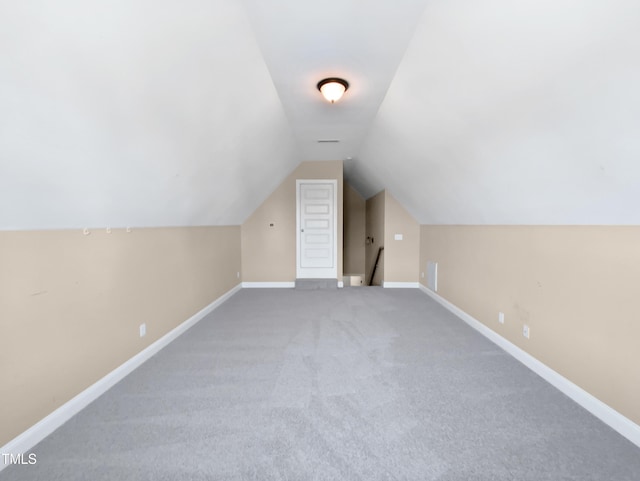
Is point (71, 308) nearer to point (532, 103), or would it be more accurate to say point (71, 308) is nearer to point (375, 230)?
point (532, 103)

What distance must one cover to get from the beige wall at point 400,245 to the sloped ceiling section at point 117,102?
11.5ft

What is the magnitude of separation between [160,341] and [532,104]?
11.8 feet

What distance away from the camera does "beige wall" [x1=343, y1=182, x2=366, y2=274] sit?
27.6ft

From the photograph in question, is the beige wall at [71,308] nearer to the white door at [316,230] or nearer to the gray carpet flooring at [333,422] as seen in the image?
the gray carpet flooring at [333,422]

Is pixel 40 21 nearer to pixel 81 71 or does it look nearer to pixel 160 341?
pixel 81 71

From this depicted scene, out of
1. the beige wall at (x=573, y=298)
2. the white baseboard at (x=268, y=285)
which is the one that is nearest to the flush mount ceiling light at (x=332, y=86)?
the beige wall at (x=573, y=298)

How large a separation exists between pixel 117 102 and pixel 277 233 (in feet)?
13.6

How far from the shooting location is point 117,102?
1491mm

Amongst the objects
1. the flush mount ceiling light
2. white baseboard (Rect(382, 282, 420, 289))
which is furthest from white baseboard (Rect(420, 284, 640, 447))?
the flush mount ceiling light

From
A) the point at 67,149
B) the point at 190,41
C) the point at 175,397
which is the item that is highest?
the point at 190,41

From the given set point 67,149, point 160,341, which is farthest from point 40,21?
point 160,341

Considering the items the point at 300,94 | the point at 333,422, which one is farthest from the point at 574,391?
the point at 300,94

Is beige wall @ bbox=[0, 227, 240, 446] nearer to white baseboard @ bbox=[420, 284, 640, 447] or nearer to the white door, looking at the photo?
the white door

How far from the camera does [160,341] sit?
2797 mm
